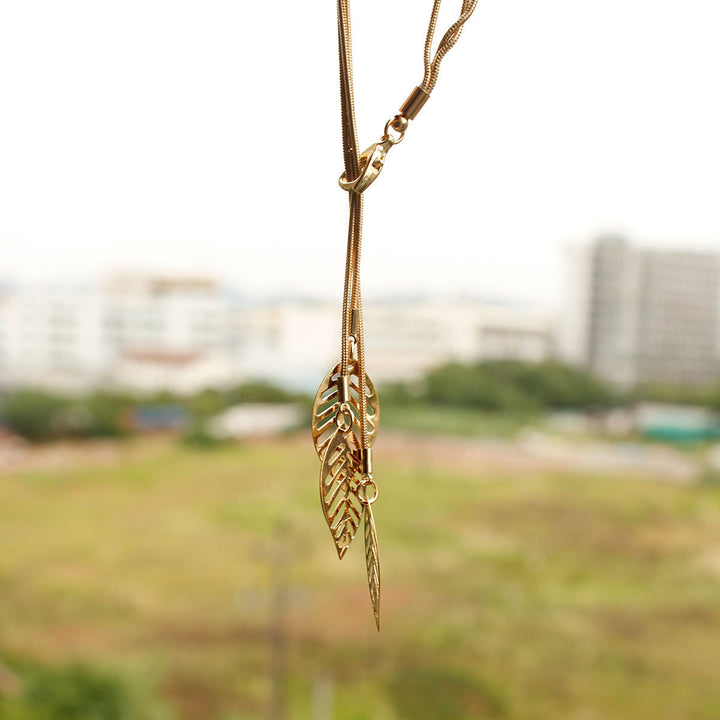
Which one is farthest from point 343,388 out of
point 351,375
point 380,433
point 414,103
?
point 380,433

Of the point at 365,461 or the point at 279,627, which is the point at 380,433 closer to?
the point at 279,627

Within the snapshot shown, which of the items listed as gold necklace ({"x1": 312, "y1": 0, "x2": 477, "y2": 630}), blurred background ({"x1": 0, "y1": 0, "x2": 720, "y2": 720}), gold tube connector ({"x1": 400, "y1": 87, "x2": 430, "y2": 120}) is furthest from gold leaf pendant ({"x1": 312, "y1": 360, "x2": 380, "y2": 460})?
blurred background ({"x1": 0, "y1": 0, "x2": 720, "y2": 720})

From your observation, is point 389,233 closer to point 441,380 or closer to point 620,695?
point 441,380

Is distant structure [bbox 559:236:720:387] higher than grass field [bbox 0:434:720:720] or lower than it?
higher

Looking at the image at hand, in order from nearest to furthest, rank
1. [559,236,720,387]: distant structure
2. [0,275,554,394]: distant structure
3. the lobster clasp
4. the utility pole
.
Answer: the lobster clasp
the utility pole
[0,275,554,394]: distant structure
[559,236,720,387]: distant structure

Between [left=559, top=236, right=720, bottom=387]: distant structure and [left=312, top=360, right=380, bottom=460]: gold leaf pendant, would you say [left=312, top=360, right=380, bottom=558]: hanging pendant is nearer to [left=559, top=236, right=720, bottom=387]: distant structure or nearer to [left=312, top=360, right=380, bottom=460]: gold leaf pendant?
[left=312, top=360, right=380, bottom=460]: gold leaf pendant

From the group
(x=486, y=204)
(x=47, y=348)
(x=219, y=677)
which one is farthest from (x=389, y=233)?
(x=219, y=677)

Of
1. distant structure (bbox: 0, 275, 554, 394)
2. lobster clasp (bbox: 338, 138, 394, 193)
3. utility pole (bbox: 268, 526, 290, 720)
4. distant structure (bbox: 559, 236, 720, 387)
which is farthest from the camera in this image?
distant structure (bbox: 559, 236, 720, 387)

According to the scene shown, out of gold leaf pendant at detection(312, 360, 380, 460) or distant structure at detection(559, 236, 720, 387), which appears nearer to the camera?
gold leaf pendant at detection(312, 360, 380, 460)
